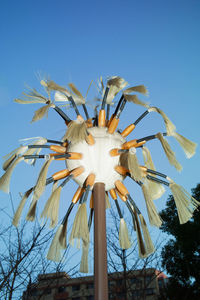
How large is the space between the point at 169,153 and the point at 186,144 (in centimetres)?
30

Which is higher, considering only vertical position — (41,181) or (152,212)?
(41,181)

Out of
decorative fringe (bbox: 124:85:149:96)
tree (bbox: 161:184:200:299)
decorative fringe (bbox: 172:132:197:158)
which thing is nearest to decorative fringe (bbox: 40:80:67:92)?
decorative fringe (bbox: 124:85:149:96)

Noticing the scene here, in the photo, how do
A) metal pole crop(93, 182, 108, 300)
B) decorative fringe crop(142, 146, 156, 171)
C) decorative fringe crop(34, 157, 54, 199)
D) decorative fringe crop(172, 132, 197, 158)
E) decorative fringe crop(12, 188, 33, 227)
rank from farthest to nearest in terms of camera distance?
decorative fringe crop(142, 146, 156, 171), decorative fringe crop(172, 132, 197, 158), decorative fringe crop(12, 188, 33, 227), decorative fringe crop(34, 157, 54, 199), metal pole crop(93, 182, 108, 300)

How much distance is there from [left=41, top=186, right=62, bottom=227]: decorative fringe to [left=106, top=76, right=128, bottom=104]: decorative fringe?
3.88 feet

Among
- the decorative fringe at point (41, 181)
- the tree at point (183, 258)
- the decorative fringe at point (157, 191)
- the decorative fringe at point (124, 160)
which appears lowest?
the decorative fringe at point (41, 181)

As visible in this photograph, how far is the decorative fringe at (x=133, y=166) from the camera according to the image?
2504mm

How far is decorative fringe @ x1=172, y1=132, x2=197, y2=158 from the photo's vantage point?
2967 millimetres

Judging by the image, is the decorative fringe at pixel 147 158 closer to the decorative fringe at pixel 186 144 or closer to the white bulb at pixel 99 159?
the decorative fringe at pixel 186 144

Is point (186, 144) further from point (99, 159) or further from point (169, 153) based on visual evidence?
point (99, 159)

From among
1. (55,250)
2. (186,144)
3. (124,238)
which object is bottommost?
(55,250)

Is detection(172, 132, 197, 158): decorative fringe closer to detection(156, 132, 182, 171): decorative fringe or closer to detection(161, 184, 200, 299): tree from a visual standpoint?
detection(156, 132, 182, 171): decorative fringe

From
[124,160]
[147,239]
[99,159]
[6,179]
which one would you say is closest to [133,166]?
[124,160]

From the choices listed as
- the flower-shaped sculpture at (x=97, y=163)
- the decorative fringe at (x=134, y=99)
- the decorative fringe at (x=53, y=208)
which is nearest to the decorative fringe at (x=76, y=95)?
the flower-shaped sculpture at (x=97, y=163)

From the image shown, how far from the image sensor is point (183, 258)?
39.5ft
